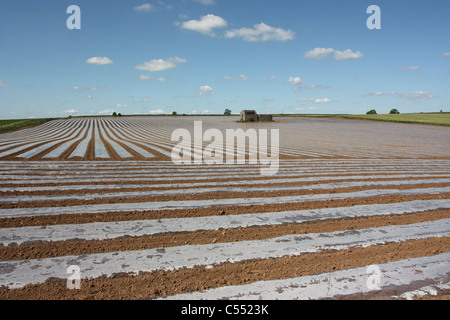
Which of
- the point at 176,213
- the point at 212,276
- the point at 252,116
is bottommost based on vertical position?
the point at 212,276

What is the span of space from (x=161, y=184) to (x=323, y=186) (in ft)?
12.9

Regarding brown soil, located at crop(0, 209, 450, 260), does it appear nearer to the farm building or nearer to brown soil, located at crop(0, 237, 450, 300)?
brown soil, located at crop(0, 237, 450, 300)

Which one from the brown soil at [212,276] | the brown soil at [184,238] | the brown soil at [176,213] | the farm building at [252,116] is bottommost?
the brown soil at [212,276]

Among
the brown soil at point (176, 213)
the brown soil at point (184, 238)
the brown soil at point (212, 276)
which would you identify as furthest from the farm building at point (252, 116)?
the brown soil at point (212, 276)

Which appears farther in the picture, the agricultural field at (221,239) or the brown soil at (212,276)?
the agricultural field at (221,239)

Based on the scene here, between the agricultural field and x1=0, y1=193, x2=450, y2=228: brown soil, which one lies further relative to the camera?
x1=0, y1=193, x2=450, y2=228: brown soil

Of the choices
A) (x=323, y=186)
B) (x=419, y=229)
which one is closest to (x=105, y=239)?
(x=419, y=229)

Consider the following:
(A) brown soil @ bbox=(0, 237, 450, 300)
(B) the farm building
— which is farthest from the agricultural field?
(B) the farm building

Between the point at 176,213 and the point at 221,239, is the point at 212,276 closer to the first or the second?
the point at 221,239

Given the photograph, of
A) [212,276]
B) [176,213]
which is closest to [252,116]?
[176,213]

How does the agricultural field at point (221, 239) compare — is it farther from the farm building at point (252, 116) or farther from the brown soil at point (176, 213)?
the farm building at point (252, 116)

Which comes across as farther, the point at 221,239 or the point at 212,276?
the point at 221,239

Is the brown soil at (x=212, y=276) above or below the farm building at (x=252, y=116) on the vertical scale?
below

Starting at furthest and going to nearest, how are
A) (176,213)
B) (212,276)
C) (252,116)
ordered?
(252,116) → (176,213) → (212,276)
